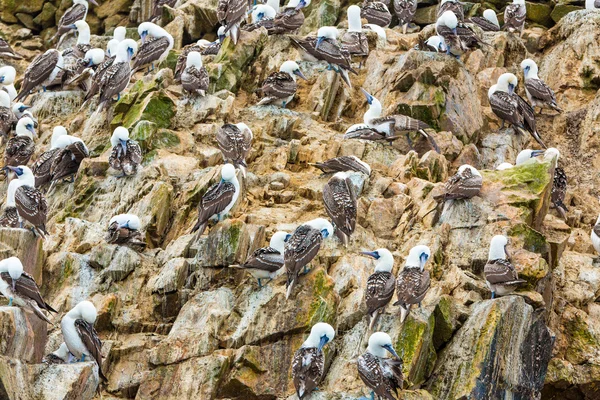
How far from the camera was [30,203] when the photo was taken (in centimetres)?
2433

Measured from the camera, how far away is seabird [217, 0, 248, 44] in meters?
30.0

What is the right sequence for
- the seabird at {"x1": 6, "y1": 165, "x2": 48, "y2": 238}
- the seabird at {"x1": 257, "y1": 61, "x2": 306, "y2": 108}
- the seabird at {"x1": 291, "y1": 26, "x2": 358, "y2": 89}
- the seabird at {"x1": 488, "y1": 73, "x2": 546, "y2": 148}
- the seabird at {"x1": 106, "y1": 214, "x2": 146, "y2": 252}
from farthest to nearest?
1. the seabird at {"x1": 291, "y1": 26, "x2": 358, "y2": 89}
2. the seabird at {"x1": 488, "y1": 73, "x2": 546, "y2": 148}
3. the seabird at {"x1": 257, "y1": 61, "x2": 306, "y2": 108}
4. the seabird at {"x1": 6, "y1": 165, "x2": 48, "y2": 238}
5. the seabird at {"x1": 106, "y1": 214, "x2": 146, "y2": 252}

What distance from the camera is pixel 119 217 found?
24047 millimetres

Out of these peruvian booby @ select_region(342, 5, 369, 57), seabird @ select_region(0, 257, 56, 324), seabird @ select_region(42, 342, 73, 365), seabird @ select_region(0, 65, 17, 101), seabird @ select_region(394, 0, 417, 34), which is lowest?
seabird @ select_region(0, 65, 17, 101)

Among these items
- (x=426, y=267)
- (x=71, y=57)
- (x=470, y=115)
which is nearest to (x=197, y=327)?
(x=426, y=267)

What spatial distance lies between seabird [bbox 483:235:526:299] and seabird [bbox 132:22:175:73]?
11422mm

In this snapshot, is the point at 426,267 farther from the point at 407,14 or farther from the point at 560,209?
the point at 407,14

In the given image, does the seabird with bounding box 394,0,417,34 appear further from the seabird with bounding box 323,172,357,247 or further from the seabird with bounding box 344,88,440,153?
the seabird with bounding box 323,172,357,247

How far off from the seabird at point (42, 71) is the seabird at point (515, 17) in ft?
36.5

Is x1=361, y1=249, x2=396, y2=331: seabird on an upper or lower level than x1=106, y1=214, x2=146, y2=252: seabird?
upper

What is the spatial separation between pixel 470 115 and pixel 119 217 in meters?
8.89

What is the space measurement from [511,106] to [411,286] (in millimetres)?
8774

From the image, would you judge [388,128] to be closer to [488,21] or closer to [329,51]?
[329,51]

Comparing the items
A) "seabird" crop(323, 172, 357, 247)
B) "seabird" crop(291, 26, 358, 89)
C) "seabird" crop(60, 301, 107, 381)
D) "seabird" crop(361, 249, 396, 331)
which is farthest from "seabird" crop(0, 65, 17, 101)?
"seabird" crop(361, 249, 396, 331)
